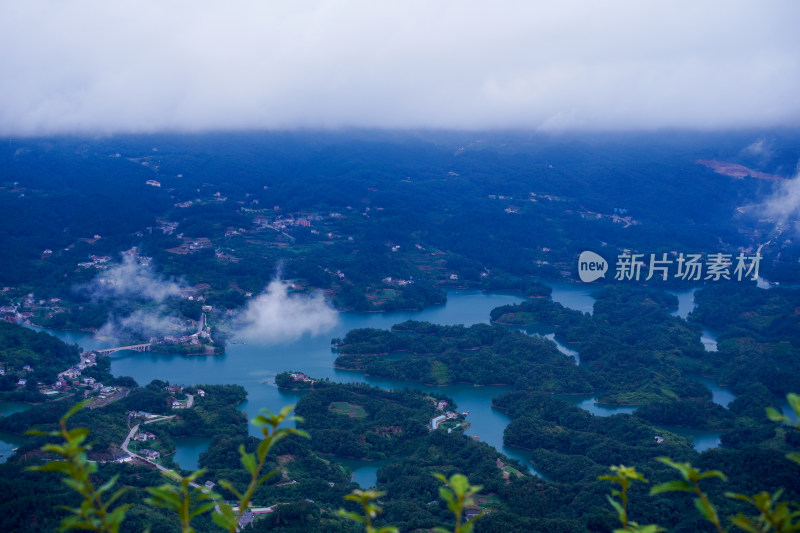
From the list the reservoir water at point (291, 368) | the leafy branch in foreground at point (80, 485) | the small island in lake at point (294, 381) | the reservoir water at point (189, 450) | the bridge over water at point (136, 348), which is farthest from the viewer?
the bridge over water at point (136, 348)

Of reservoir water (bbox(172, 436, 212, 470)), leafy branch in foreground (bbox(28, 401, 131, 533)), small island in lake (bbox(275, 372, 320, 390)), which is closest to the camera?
leafy branch in foreground (bbox(28, 401, 131, 533))

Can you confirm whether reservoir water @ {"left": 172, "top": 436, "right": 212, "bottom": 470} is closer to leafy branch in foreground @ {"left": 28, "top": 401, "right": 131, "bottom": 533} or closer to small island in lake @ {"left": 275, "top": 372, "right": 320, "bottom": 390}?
small island in lake @ {"left": 275, "top": 372, "right": 320, "bottom": 390}

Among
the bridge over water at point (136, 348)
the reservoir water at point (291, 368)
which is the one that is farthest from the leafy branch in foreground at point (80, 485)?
the bridge over water at point (136, 348)

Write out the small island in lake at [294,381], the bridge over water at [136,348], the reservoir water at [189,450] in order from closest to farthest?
the reservoir water at [189,450], the small island in lake at [294,381], the bridge over water at [136,348]

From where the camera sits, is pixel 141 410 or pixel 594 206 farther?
pixel 594 206

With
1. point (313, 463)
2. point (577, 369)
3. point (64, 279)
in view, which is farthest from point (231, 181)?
point (313, 463)

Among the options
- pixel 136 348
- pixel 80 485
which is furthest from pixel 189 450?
pixel 80 485

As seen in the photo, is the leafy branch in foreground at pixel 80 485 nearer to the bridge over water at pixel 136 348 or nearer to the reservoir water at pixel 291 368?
the reservoir water at pixel 291 368

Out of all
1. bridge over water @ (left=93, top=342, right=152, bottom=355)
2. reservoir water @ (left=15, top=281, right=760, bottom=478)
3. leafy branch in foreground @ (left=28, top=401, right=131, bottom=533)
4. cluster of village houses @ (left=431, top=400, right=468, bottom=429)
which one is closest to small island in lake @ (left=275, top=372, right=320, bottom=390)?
reservoir water @ (left=15, top=281, right=760, bottom=478)

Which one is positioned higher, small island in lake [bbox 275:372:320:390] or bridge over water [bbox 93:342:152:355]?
small island in lake [bbox 275:372:320:390]

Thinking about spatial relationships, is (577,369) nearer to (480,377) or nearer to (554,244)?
(480,377)

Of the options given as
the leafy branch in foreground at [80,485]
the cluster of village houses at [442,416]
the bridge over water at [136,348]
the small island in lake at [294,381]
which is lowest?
the bridge over water at [136,348]
